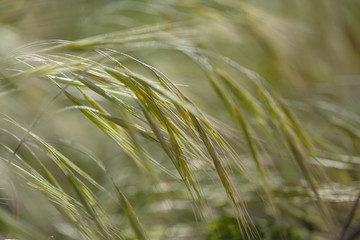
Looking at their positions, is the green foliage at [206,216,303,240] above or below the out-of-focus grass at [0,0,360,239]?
below

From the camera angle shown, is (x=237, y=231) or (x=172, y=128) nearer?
(x=172, y=128)

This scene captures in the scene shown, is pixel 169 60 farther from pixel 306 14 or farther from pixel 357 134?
pixel 357 134

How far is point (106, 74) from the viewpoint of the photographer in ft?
1.59

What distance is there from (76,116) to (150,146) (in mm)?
206

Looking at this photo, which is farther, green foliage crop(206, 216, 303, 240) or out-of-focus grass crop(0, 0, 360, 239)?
green foliage crop(206, 216, 303, 240)

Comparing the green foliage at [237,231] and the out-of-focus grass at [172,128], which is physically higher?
the out-of-focus grass at [172,128]

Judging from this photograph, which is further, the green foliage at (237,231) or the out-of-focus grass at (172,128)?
the green foliage at (237,231)

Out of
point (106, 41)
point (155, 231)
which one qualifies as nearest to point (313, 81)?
point (155, 231)

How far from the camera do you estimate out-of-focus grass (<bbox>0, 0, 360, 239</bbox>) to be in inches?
17.5

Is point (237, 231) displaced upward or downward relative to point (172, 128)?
downward

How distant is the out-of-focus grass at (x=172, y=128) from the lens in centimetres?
45

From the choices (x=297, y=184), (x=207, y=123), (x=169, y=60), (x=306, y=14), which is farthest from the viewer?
(x=306, y=14)

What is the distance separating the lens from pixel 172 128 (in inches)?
18.0

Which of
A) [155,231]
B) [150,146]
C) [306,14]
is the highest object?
[306,14]
